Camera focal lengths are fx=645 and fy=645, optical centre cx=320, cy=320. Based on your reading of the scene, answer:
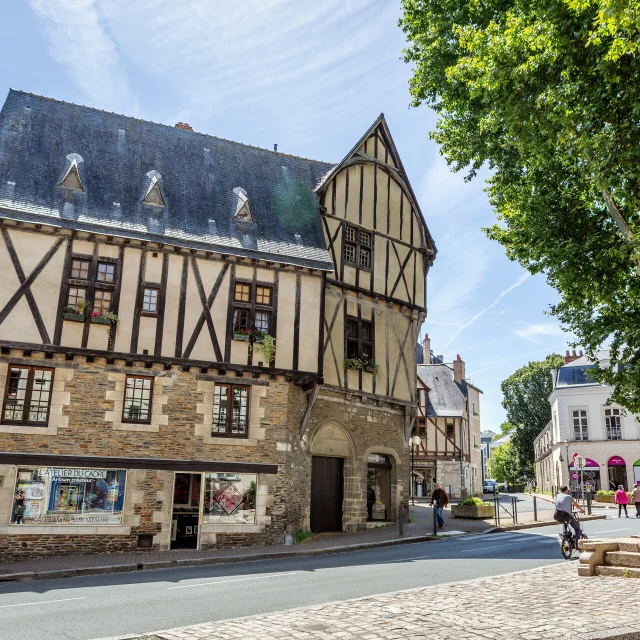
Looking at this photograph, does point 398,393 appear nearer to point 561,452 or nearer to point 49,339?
point 49,339

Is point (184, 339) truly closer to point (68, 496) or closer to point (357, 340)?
point (68, 496)

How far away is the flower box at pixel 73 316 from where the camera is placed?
1529 cm

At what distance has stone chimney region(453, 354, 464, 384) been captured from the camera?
143 ft

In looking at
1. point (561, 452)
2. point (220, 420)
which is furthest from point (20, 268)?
point (561, 452)

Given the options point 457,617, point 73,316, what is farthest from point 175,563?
point 457,617

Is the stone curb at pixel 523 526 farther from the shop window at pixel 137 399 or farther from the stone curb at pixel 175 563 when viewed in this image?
the shop window at pixel 137 399

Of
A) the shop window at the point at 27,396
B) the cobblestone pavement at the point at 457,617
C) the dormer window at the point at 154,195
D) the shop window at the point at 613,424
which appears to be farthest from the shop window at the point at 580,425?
the shop window at the point at 27,396

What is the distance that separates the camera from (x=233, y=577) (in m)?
11.1

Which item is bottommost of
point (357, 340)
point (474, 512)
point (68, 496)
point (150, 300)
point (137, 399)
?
point (474, 512)

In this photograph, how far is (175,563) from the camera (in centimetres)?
1358

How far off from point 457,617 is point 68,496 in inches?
415

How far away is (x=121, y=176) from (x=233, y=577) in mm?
11328

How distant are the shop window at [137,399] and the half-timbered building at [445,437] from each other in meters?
26.1

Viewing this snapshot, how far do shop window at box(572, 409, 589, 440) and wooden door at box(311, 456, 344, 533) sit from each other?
2782 centimetres
